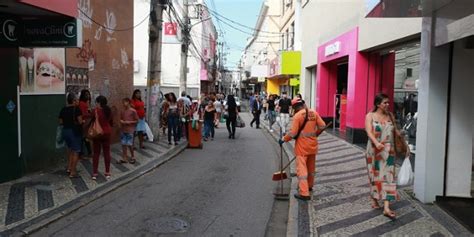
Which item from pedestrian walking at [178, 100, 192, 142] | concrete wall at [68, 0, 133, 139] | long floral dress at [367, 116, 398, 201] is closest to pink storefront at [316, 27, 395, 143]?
pedestrian walking at [178, 100, 192, 142]

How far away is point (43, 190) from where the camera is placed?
838cm

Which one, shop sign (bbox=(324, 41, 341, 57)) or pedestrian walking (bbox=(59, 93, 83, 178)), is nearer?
pedestrian walking (bbox=(59, 93, 83, 178))

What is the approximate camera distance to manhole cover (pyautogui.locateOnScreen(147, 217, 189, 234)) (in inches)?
248

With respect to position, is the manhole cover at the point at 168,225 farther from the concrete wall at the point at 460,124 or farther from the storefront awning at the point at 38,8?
the concrete wall at the point at 460,124

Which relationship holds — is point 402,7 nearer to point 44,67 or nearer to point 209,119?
point 44,67

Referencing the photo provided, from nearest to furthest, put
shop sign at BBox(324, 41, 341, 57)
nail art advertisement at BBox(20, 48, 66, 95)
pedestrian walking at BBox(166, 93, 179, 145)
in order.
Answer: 1. nail art advertisement at BBox(20, 48, 66, 95)
2. pedestrian walking at BBox(166, 93, 179, 145)
3. shop sign at BBox(324, 41, 341, 57)

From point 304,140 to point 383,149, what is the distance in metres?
1.43

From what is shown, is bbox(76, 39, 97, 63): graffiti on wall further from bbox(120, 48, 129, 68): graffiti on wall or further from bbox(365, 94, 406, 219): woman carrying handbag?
bbox(365, 94, 406, 219): woman carrying handbag

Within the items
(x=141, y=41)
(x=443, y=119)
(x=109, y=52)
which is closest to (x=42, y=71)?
(x=109, y=52)

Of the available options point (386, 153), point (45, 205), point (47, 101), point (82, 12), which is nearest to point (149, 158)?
point (47, 101)

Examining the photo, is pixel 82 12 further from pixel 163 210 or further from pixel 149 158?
pixel 163 210

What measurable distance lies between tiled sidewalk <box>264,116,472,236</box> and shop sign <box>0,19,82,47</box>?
4939mm

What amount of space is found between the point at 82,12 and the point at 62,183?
503cm

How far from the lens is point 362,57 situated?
Result: 15.3 metres
